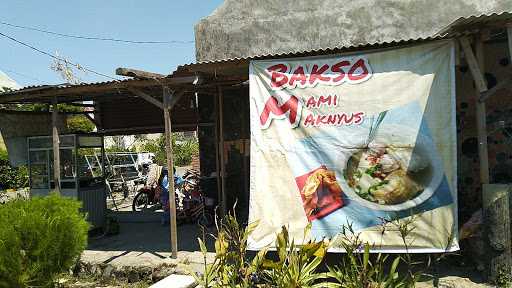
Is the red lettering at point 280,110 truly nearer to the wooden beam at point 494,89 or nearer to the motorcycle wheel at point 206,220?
the wooden beam at point 494,89

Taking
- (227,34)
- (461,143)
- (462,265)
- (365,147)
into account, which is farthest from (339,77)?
(227,34)

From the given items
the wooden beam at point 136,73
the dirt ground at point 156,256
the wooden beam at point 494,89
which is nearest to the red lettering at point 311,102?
the wooden beam at point 494,89

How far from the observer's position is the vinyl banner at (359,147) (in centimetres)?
578

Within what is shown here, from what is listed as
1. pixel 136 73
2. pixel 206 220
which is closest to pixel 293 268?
pixel 136 73

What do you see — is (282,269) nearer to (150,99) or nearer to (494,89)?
(494,89)

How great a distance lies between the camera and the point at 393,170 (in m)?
5.93

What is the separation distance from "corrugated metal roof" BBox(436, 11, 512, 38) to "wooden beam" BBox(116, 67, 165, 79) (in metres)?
4.44

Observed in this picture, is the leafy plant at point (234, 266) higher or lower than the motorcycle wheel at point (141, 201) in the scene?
higher

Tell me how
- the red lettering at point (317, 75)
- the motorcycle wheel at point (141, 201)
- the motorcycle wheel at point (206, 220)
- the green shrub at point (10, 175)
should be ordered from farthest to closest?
1. the green shrub at point (10, 175)
2. the motorcycle wheel at point (141, 201)
3. the motorcycle wheel at point (206, 220)
4. the red lettering at point (317, 75)

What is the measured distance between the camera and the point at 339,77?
622 centimetres

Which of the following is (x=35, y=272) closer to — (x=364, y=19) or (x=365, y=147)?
(x=365, y=147)

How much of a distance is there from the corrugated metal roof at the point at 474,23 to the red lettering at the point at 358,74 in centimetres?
100

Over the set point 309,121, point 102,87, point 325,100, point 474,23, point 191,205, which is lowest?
point 191,205

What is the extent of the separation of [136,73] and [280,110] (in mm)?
2512
